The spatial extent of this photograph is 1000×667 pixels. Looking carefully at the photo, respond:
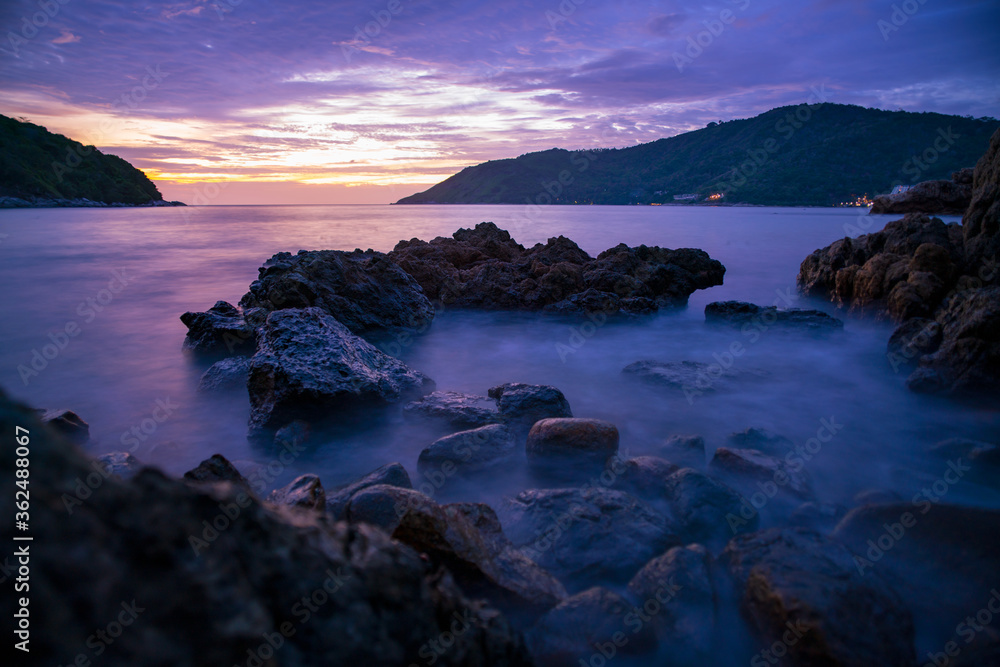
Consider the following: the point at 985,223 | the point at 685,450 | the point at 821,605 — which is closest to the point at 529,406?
the point at 685,450

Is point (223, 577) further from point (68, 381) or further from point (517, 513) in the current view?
point (68, 381)

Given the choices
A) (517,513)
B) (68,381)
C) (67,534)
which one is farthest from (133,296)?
(67,534)

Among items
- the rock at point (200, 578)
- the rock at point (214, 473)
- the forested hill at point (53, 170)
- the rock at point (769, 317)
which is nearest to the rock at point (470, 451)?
the rock at point (214, 473)

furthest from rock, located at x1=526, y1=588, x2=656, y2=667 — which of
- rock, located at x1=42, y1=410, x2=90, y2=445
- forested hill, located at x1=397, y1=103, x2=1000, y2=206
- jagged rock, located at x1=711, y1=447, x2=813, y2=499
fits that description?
forested hill, located at x1=397, y1=103, x2=1000, y2=206

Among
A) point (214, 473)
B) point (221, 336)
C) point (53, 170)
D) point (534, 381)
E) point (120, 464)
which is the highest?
point (53, 170)

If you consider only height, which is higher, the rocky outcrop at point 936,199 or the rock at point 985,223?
the rocky outcrop at point 936,199

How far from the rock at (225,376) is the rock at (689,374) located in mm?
5338

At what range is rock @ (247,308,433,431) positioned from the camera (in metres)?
5.30

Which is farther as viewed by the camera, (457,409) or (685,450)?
(457,409)

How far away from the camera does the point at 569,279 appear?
11969mm

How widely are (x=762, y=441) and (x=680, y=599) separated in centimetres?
280

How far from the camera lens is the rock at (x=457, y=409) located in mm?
5355

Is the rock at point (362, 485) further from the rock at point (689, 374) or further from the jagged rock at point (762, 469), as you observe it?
the rock at point (689, 374)

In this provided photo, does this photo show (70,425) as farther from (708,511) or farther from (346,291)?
(708,511)
